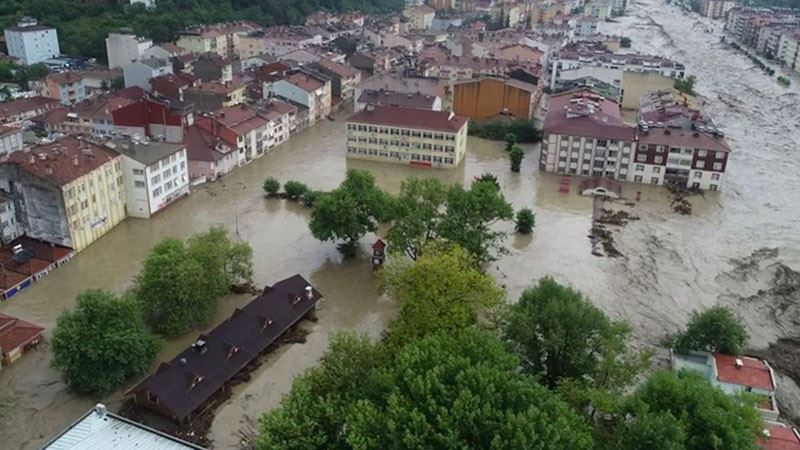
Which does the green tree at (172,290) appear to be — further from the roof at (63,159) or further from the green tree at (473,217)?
the green tree at (473,217)

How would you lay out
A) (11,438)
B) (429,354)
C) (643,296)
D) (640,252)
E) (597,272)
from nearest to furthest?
(429,354)
(11,438)
(643,296)
(597,272)
(640,252)

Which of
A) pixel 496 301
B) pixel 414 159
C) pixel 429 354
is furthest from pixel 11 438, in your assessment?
pixel 414 159

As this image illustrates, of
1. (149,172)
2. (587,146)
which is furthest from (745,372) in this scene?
(149,172)

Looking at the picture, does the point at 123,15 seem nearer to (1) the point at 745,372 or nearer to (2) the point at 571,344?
(2) the point at 571,344

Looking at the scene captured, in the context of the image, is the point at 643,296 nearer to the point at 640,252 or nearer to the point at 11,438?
the point at 640,252

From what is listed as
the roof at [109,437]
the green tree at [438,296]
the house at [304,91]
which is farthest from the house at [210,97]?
the roof at [109,437]

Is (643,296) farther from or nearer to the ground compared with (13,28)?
nearer to the ground
